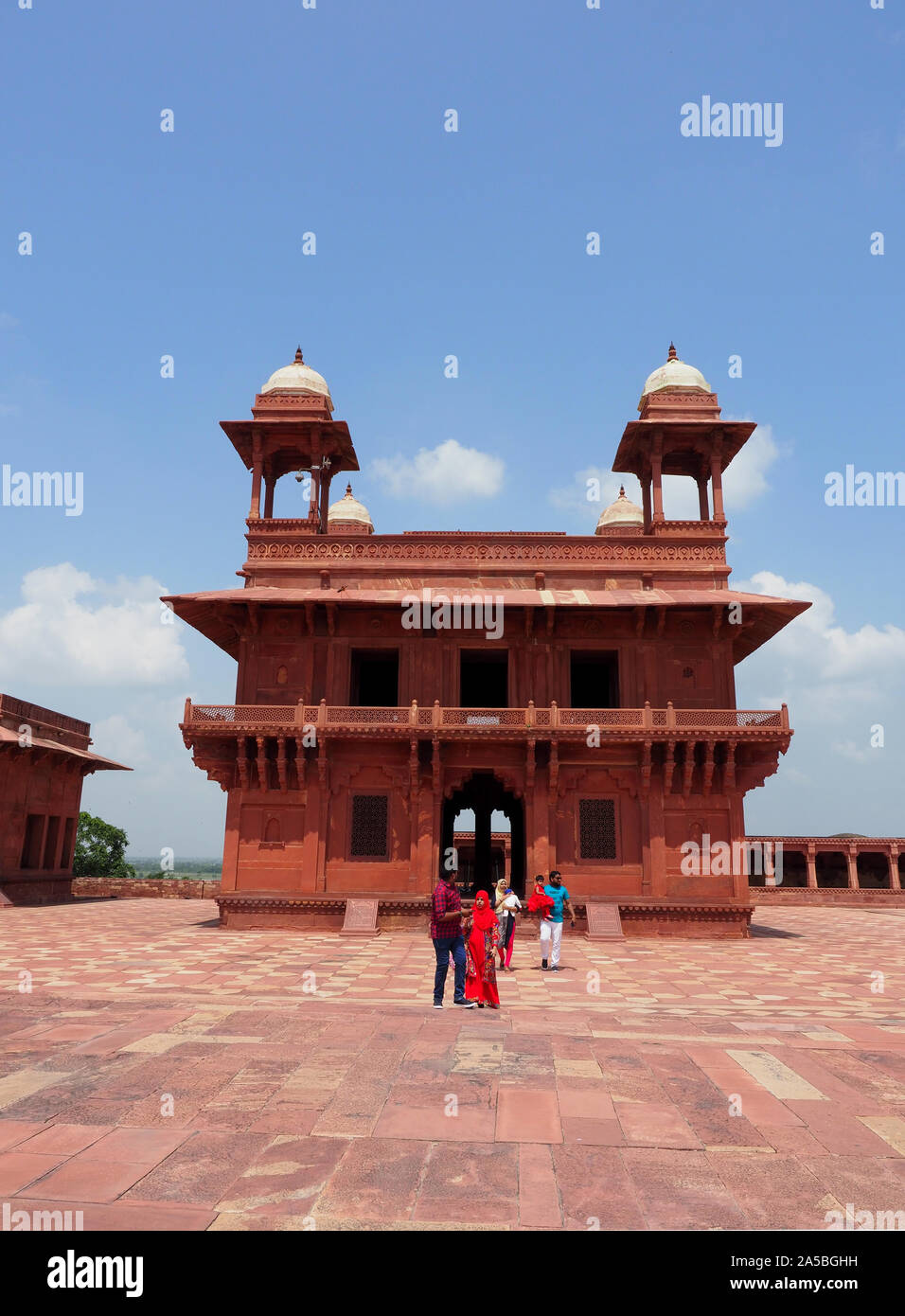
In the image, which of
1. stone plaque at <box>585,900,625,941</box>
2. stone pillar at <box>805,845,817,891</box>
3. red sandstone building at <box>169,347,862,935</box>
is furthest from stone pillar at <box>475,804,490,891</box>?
stone pillar at <box>805,845,817,891</box>

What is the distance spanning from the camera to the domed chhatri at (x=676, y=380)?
21.5 meters

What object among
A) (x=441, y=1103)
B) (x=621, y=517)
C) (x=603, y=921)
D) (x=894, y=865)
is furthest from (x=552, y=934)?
(x=894, y=865)

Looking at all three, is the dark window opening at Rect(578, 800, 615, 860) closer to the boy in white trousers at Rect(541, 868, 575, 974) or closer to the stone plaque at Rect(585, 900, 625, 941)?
the stone plaque at Rect(585, 900, 625, 941)

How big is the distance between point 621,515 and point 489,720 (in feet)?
47.3

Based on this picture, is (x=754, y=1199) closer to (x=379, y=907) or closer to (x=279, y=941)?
(x=279, y=941)

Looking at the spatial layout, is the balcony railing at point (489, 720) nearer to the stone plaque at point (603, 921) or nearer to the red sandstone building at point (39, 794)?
the stone plaque at point (603, 921)

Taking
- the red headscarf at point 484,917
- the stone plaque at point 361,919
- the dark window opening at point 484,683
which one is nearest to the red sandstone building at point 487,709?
the stone plaque at point 361,919

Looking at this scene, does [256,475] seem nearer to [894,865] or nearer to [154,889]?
[154,889]

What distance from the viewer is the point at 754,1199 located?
4059 millimetres

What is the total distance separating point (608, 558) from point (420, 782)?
23.3 feet

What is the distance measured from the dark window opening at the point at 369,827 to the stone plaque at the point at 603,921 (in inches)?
182

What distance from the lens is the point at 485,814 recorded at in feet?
88.3

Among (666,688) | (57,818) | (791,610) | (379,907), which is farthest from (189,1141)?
(57,818)

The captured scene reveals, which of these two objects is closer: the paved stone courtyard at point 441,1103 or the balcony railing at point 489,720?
the paved stone courtyard at point 441,1103
